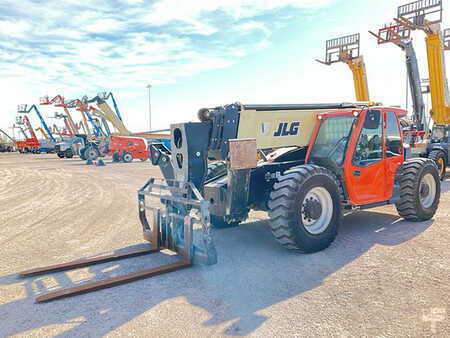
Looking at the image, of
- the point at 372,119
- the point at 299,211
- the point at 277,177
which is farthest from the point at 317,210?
the point at 372,119

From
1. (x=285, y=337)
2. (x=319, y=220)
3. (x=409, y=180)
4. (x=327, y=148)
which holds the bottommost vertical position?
(x=285, y=337)

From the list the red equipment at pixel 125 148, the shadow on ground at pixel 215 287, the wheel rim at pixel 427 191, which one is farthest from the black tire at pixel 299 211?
the red equipment at pixel 125 148

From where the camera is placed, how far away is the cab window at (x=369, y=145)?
5.94 m

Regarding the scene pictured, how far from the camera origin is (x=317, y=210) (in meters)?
5.21

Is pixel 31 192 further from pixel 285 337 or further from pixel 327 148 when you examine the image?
pixel 285 337

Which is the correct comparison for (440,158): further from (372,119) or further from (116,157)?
(116,157)

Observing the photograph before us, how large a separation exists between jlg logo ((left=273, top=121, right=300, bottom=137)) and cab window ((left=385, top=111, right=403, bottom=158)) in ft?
6.20

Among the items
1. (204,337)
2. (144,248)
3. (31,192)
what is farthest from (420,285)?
(31,192)

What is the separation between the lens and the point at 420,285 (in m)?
3.96

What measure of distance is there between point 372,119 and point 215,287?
12.5 ft

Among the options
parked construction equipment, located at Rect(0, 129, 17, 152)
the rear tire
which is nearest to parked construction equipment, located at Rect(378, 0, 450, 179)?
the rear tire

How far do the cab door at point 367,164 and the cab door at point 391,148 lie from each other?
0.39 feet

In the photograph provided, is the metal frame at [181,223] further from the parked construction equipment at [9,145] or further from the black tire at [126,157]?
the parked construction equipment at [9,145]

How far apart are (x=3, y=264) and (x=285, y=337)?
13.6 feet
